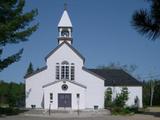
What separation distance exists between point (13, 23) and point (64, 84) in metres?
19.6

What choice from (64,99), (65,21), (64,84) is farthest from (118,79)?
(64,99)

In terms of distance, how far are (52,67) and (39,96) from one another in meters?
4.24

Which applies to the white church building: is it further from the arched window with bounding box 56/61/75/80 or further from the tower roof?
the tower roof

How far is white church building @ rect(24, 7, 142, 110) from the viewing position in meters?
58.8

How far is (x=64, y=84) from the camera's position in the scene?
58.9 m

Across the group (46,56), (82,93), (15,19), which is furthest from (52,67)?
(15,19)

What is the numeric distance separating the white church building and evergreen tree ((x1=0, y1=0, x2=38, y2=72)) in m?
15.5

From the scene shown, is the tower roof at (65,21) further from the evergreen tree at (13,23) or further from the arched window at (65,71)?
the evergreen tree at (13,23)

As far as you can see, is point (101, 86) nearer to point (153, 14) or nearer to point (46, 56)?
point (46, 56)

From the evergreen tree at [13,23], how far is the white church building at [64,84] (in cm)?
1551

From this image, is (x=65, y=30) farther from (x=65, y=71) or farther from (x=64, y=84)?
(x=64, y=84)

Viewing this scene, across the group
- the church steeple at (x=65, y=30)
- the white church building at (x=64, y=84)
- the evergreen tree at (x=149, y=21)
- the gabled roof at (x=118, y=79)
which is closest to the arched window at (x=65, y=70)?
the white church building at (x=64, y=84)

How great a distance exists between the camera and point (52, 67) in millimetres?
61469

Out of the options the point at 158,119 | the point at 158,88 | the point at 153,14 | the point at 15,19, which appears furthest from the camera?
the point at 158,88
